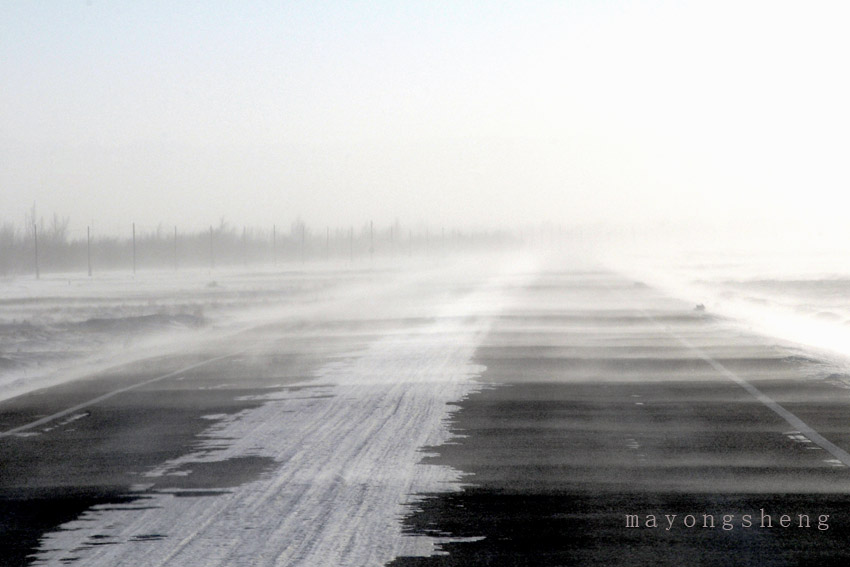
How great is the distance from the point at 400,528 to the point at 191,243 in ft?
511

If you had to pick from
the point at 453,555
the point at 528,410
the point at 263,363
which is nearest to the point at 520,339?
the point at 263,363

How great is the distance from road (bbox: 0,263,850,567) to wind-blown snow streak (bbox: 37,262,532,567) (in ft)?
0.09

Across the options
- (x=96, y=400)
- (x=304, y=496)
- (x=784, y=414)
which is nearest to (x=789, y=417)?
(x=784, y=414)

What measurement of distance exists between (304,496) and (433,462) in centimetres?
160

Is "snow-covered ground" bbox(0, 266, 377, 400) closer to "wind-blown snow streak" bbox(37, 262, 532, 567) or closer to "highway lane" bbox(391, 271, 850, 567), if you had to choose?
"wind-blown snow streak" bbox(37, 262, 532, 567)

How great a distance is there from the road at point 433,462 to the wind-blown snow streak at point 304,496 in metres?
0.03

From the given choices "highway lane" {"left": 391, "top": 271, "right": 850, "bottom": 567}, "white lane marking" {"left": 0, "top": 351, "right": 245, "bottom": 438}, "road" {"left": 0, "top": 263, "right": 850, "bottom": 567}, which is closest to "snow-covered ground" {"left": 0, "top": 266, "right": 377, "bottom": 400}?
"white lane marking" {"left": 0, "top": 351, "right": 245, "bottom": 438}

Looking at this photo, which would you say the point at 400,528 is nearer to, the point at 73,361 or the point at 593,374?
the point at 593,374

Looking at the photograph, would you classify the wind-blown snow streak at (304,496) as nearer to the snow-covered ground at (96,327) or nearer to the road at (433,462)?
the road at (433,462)

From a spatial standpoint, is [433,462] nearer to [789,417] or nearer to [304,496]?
[304,496]

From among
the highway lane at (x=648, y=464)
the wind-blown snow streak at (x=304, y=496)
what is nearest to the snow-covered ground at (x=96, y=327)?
the wind-blown snow streak at (x=304, y=496)

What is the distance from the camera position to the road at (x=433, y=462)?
6.55m

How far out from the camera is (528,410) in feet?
40.6

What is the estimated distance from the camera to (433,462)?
358 inches
